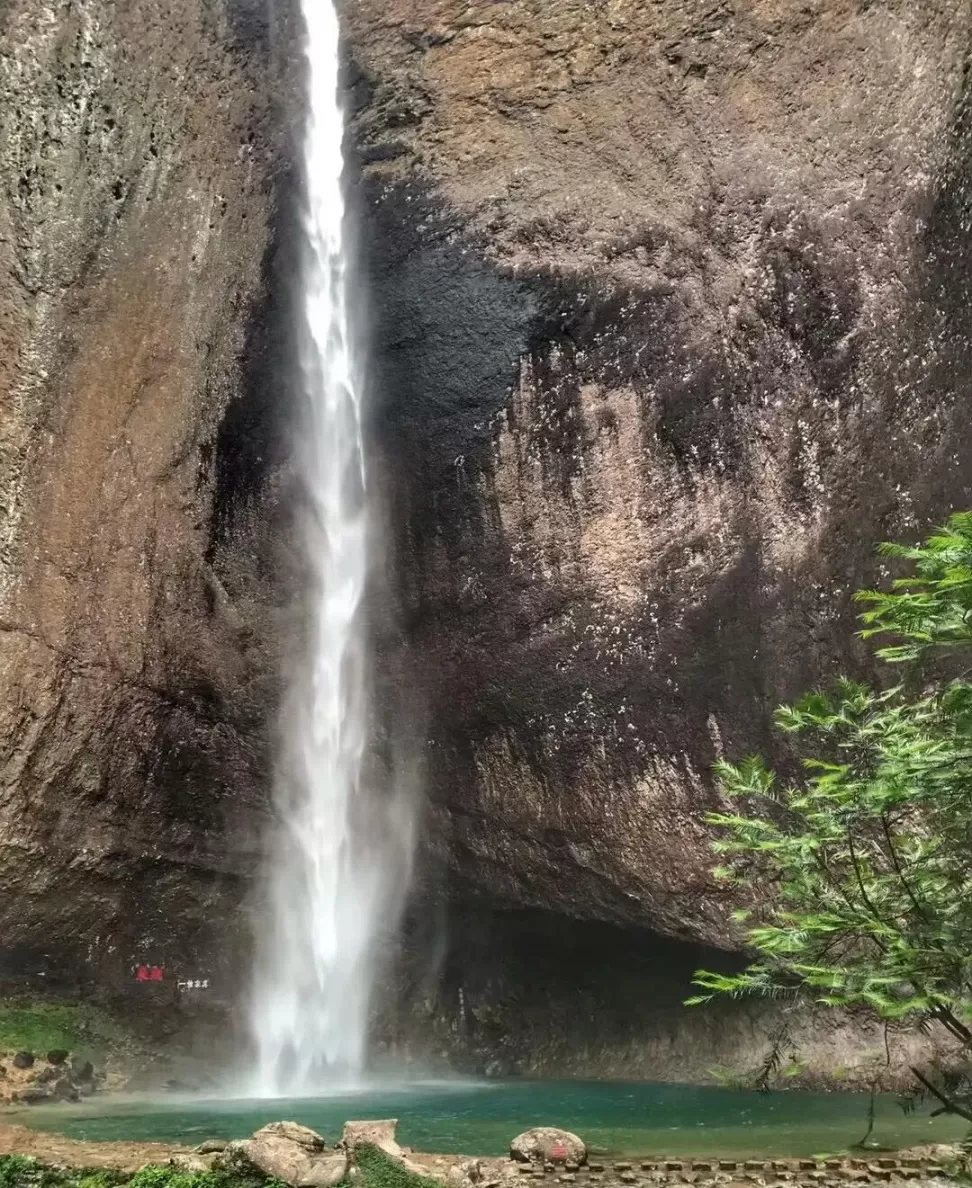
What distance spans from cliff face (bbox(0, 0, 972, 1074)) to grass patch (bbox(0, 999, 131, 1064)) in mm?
453

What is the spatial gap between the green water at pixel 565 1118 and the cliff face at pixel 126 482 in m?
2.55

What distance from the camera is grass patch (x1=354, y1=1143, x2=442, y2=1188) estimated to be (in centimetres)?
578

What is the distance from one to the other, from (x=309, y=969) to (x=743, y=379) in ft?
26.8

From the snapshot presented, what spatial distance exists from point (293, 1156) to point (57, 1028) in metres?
7.02

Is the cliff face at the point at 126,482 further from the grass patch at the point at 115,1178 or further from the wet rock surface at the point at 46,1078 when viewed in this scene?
the grass patch at the point at 115,1178

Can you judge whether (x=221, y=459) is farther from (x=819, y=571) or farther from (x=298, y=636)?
(x=819, y=571)

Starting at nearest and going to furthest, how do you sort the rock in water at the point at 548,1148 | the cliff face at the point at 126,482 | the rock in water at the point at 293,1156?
the rock in water at the point at 293,1156, the rock in water at the point at 548,1148, the cliff face at the point at 126,482

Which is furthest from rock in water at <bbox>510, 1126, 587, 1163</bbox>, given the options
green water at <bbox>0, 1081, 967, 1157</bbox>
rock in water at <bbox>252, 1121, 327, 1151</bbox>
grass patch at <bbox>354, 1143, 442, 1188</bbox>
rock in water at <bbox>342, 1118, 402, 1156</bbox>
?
rock in water at <bbox>252, 1121, 327, 1151</bbox>

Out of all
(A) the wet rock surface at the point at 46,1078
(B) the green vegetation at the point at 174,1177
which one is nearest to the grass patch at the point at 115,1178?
(B) the green vegetation at the point at 174,1177

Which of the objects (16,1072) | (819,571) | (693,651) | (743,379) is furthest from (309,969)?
(743,379)

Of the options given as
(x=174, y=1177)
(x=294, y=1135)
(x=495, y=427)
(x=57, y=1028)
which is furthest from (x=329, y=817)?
(x=174, y=1177)

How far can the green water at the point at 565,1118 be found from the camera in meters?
6.96

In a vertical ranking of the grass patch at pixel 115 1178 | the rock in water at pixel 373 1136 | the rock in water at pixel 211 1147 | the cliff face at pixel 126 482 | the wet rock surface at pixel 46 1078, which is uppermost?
the cliff face at pixel 126 482

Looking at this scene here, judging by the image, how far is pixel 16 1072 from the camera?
10.9m
